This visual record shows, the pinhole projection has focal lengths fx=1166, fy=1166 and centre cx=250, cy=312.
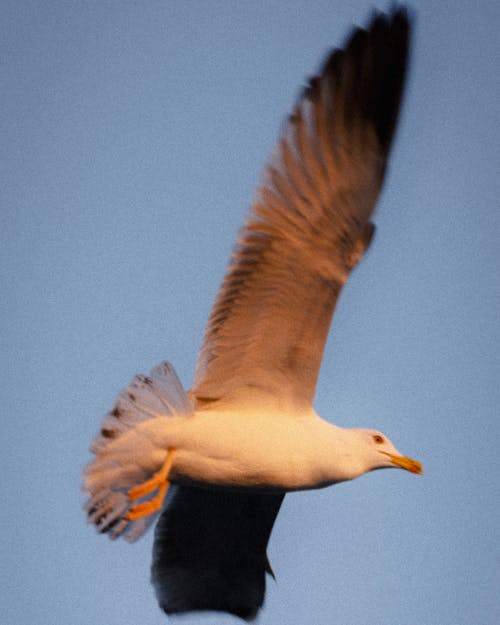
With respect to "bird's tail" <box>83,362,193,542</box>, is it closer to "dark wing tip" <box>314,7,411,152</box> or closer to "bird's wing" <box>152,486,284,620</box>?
"bird's wing" <box>152,486,284,620</box>

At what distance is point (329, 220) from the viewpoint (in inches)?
259

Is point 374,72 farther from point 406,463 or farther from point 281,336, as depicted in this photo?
point 406,463

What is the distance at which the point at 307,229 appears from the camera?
6.55 meters

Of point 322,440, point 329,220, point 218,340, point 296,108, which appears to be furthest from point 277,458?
point 296,108

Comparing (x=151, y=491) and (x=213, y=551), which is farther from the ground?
(x=151, y=491)

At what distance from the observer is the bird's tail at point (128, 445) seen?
→ 642 cm

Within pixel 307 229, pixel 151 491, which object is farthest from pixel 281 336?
pixel 151 491

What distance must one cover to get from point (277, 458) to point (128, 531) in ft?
3.06

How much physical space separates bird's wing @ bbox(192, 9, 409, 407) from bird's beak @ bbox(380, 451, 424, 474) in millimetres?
698

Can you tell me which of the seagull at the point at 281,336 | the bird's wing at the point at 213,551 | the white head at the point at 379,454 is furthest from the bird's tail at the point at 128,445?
the white head at the point at 379,454

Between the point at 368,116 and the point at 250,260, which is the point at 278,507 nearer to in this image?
the point at 250,260

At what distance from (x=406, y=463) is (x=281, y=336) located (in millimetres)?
1194

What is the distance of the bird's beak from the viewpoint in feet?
23.1

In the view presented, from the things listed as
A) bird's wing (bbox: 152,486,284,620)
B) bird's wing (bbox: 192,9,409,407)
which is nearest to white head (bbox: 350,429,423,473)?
bird's wing (bbox: 192,9,409,407)
